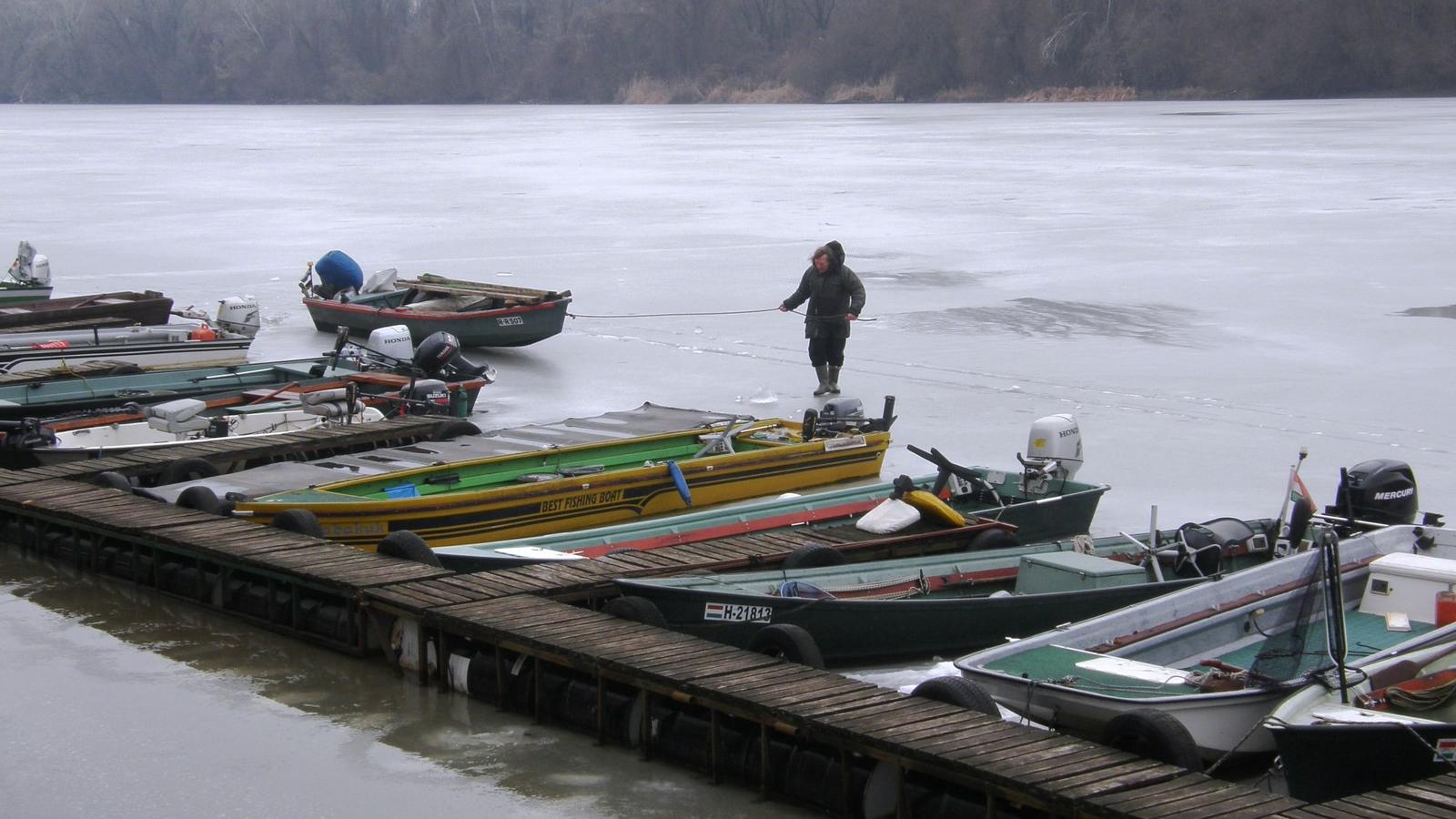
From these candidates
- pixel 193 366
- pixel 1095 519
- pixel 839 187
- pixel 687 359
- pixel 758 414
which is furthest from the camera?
pixel 839 187

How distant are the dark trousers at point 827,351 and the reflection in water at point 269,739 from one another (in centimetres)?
733

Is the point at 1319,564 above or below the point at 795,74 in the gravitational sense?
below

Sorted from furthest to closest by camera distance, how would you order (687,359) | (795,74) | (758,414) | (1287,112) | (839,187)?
(795,74), (1287,112), (839,187), (687,359), (758,414)

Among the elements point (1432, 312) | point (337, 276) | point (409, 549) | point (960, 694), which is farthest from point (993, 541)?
point (337, 276)

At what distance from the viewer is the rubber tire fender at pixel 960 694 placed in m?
6.77

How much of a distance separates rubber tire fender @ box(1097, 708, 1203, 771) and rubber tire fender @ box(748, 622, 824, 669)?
1389 mm

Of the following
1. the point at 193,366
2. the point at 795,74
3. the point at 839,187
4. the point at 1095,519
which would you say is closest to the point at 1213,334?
the point at 1095,519

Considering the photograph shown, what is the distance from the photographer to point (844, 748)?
6414 mm

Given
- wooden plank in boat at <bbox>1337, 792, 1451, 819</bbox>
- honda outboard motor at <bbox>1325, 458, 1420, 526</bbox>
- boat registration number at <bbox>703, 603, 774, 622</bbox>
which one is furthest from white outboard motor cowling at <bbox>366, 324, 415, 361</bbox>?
wooden plank in boat at <bbox>1337, 792, 1451, 819</bbox>

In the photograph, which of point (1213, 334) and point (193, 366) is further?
point (1213, 334)

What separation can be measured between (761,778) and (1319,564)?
8.24 ft

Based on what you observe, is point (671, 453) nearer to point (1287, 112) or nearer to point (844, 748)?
point (844, 748)

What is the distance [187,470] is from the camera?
→ 37.7 feet

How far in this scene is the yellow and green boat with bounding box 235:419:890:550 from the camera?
1009 cm
